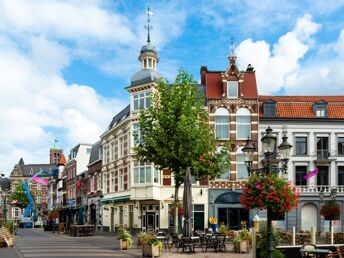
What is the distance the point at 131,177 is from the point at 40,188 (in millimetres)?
93733

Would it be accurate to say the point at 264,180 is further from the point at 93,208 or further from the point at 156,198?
the point at 93,208

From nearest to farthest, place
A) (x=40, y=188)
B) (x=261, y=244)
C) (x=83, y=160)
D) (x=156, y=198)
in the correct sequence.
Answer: (x=261, y=244), (x=156, y=198), (x=83, y=160), (x=40, y=188)

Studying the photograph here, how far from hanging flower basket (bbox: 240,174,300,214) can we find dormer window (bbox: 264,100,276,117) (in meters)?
31.1

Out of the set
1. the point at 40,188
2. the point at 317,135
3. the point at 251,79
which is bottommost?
the point at 40,188

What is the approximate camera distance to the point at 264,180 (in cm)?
1493

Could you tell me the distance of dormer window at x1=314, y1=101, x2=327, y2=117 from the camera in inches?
1809

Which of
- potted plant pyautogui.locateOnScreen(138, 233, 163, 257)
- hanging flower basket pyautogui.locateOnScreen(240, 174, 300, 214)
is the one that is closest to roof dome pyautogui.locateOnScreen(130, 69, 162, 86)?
potted plant pyautogui.locateOnScreen(138, 233, 163, 257)

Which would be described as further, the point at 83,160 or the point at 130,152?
the point at 83,160

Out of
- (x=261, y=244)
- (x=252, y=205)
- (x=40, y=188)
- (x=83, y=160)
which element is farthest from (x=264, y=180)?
(x=40, y=188)

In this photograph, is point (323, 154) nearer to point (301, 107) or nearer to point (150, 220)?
point (301, 107)

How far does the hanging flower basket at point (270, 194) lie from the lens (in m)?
14.7

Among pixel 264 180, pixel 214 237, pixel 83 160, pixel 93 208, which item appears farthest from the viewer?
pixel 83 160

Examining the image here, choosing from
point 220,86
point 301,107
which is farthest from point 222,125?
point 301,107

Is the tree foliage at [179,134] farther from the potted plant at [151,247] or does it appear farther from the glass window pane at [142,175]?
the glass window pane at [142,175]
